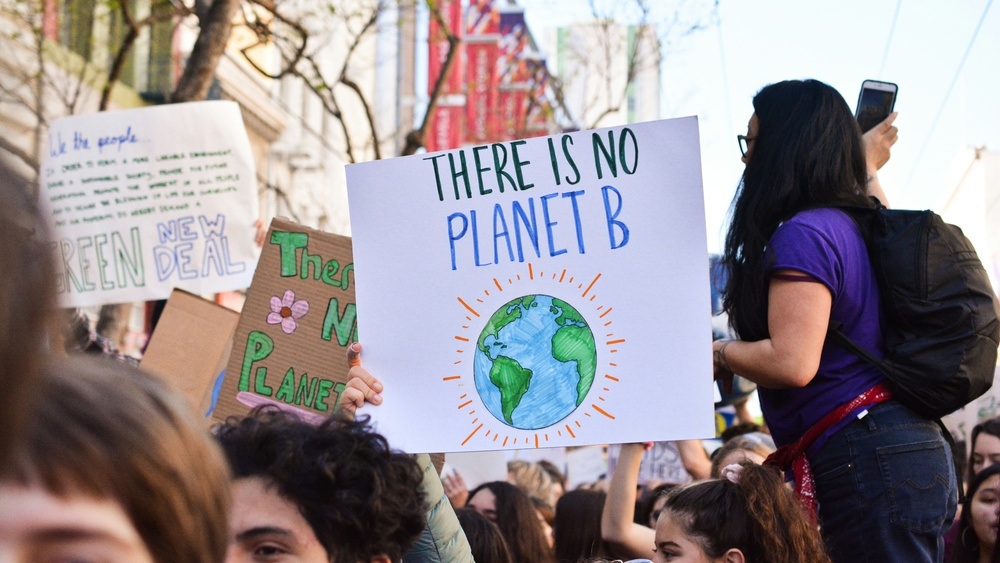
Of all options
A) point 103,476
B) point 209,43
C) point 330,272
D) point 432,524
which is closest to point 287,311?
point 330,272

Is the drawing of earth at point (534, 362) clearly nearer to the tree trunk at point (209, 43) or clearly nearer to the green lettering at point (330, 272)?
the green lettering at point (330, 272)

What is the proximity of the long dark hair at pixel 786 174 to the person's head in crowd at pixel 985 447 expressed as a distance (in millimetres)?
2529

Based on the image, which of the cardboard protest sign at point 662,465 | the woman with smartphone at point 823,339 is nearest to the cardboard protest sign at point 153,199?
the cardboard protest sign at point 662,465

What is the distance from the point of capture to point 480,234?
113 inches

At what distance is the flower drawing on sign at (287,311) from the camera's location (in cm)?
340

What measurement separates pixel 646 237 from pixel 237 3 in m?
5.54

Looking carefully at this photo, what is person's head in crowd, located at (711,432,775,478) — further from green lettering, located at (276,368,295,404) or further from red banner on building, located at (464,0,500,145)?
red banner on building, located at (464,0,500,145)

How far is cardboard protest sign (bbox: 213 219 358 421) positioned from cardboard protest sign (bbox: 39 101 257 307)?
1671 mm

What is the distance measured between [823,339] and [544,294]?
64cm

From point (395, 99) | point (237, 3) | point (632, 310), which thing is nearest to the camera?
point (632, 310)

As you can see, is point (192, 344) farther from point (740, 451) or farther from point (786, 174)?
point (786, 174)

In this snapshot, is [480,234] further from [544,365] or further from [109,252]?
[109,252]

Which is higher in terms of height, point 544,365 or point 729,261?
point 729,261

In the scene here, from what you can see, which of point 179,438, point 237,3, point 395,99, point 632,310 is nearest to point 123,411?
point 179,438
